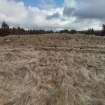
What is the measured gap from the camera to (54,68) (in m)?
9.04

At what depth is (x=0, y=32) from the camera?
2084 centimetres

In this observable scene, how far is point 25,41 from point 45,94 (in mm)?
6804

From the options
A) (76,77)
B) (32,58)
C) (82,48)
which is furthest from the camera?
(82,48)

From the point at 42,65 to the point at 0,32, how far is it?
41.5 ft

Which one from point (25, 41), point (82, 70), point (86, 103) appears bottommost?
point (86, 103)

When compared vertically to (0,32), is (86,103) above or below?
below

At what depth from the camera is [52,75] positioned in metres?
8.49

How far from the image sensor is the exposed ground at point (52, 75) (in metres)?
7.07

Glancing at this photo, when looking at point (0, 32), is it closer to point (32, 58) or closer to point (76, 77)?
point (32, 58)

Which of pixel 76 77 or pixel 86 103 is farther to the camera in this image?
pixel 76 77

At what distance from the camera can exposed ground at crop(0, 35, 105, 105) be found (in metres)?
7.07

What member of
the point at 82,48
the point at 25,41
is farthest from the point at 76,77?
the point at 25,41

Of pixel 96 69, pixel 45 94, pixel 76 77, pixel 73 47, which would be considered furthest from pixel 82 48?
pixel 45 94

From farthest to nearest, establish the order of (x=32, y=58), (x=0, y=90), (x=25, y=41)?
1. (x=25, y=41)
2. (x=32, y=58)
3. (x=0, y=90)
